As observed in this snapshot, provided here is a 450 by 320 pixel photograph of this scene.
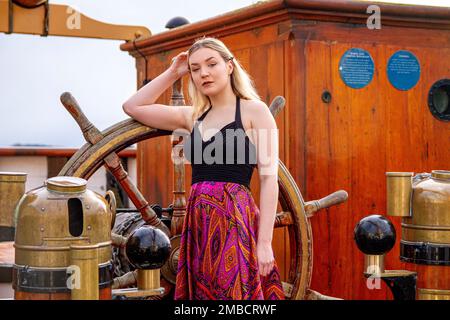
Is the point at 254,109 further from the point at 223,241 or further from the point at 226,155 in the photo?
the point at 223,241

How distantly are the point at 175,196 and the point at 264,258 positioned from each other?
52 centimetres

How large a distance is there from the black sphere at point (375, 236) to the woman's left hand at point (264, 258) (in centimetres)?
32

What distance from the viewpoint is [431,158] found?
320cm

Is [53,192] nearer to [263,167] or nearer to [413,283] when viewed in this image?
[263,167]

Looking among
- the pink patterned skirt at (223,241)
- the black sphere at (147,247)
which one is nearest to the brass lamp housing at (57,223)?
the black sphere at (147,247)

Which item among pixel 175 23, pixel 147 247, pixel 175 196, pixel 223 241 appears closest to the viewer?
pixel 147 247

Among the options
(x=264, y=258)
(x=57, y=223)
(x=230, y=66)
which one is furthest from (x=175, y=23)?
(x=57, y=223)

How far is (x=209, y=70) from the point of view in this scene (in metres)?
2.09

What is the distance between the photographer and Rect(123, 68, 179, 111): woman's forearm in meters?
2.28

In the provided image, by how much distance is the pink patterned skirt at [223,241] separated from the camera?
2.03 meters

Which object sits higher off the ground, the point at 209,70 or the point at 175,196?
the point at 209,70

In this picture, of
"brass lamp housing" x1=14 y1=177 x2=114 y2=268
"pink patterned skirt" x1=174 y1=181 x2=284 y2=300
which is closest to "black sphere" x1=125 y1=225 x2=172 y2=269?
"brass lamp housing" x1=14 y1=177 x2=114 y2=268

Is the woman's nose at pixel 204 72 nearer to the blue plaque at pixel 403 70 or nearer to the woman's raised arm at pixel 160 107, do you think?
the woman's raised arm at pixel 160 107

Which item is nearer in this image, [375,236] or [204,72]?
[204,72]
